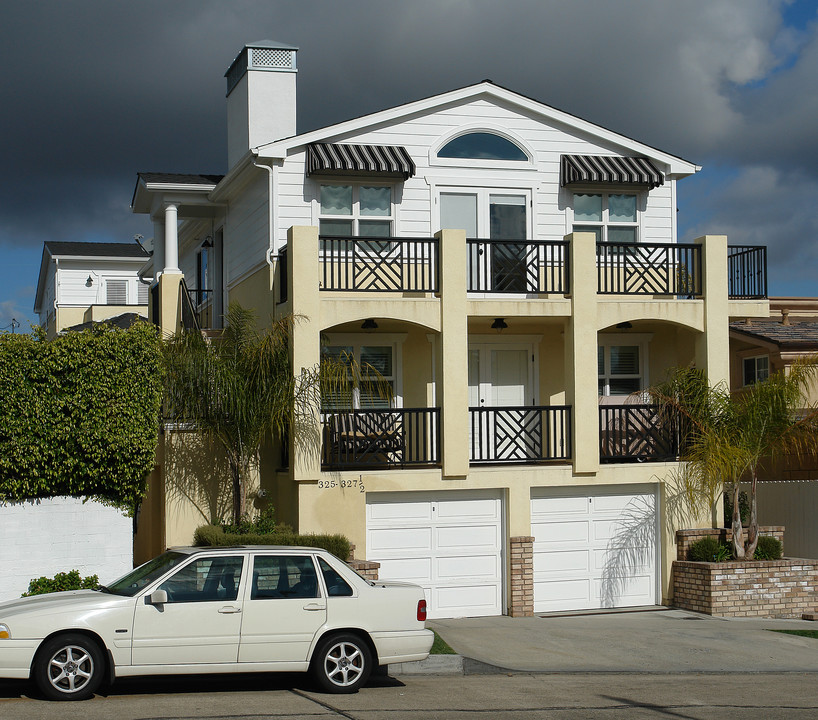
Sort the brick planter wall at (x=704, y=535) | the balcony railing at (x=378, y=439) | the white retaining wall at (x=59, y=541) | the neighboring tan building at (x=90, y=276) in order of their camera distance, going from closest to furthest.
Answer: the white retaining wall at (x=59, y=541) → the balcony railing at (x=378, y=439) → the brick planter wall at (x=704, y=535) → the neighboring tan building at (x=90, y=276)

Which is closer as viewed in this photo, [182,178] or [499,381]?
[499,381]

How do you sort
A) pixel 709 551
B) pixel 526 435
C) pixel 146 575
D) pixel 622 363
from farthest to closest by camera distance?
pixel 622 363, pixel 526 435, pixel 709 551, pixel 146 575

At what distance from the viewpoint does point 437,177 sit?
20.2 meters

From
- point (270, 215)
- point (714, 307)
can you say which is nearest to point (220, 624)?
point (270, 215)

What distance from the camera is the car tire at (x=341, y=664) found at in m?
11.0

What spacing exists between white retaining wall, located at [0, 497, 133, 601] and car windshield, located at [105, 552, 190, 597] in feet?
12.3

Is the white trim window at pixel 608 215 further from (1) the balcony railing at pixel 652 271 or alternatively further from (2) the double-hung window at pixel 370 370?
(2) the double-hung window at pixel 370 370

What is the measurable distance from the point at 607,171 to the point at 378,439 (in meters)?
7.17

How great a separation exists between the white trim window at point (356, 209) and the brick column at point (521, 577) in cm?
625

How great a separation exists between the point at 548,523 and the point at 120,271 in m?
30.9

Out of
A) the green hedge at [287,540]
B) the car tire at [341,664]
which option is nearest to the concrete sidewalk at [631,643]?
the green hedge at [287,540]

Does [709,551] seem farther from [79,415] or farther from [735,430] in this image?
[79,415]

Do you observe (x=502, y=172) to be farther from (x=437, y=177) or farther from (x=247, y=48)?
(x=247, y=48)

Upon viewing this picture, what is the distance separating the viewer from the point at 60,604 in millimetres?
10578
